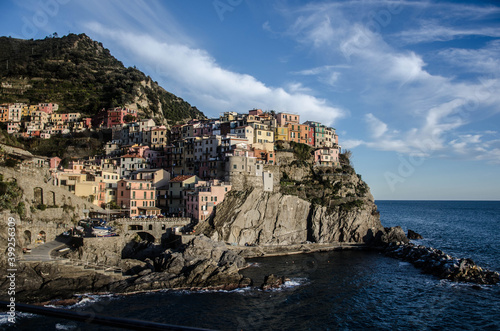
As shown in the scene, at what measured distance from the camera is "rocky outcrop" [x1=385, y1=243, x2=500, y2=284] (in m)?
A: 45.2

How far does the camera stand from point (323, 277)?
156ft

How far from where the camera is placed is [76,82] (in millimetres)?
127188

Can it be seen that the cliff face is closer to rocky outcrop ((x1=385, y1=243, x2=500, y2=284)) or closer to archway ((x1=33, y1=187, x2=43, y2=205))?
rocky outcrop ((x1=385, y1=243, x2=500, y2=284))

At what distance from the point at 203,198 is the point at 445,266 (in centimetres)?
3767

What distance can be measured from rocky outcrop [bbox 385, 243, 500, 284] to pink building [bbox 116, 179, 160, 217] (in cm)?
4262

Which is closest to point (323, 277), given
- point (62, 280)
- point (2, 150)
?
point (62, 280)

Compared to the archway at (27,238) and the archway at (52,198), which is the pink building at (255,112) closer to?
the archway at (52,198)

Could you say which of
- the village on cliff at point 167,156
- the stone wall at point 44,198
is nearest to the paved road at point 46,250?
the stone wall at point 44,198

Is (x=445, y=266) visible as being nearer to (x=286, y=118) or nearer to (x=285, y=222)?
(x=285, y=222)

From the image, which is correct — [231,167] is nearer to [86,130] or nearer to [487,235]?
[86,130]

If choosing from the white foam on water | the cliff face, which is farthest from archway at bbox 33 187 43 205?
the white foam on water

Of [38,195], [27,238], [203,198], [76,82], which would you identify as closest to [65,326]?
[27,238]

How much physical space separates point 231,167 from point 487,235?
67.6 m

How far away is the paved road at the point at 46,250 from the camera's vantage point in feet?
131
